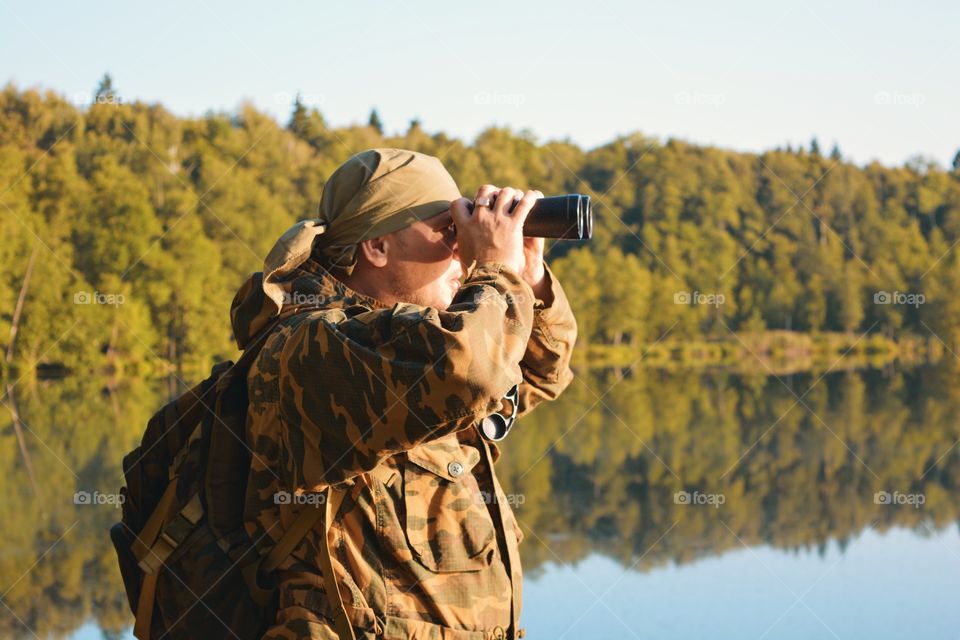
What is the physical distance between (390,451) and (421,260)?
0.53 m

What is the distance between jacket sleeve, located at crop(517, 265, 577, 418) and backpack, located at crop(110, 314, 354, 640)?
73 centimetres

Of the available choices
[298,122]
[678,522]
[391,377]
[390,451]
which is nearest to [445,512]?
[390,451]

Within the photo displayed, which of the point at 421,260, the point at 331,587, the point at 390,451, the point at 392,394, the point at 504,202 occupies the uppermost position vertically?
the point at 504,202

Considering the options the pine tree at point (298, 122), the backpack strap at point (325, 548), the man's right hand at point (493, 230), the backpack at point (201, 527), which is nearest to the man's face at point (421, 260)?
the man's right hand at point (493, 230)

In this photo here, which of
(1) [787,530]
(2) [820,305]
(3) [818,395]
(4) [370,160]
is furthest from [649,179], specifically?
(4) [370,160]

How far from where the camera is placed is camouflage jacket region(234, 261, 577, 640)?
210 centimetres

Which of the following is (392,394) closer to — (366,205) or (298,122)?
(366,205)

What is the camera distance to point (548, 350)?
9.53ft

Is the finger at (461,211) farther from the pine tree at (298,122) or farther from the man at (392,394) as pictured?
the pine tree at (298,122)

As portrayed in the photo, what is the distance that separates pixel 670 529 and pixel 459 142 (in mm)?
54276

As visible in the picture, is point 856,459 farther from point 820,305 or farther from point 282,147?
point 820,305

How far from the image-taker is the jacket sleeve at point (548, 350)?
284cm

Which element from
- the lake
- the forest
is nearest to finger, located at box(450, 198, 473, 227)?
the lake

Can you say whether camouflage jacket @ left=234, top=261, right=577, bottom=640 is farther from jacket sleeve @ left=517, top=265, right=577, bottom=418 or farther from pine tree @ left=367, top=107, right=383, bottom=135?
pine tree @ left=367, top=107, right=383, bottom=135
